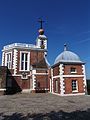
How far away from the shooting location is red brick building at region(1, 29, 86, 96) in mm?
24797

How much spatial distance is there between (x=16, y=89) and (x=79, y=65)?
1425 centimetres

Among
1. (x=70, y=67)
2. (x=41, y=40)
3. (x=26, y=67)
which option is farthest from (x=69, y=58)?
(x=41, y=40)

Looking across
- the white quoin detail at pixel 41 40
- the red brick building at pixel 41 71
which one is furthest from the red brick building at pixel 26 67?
the white quoin detail at pixel 41 40

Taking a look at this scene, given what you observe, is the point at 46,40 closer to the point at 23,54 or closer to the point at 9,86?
the point at 23,54

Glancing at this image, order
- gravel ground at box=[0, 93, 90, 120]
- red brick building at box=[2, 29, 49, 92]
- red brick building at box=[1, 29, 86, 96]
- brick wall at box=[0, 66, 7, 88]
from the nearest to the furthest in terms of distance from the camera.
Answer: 1. gravel ground at box=[0, 93, 90, 120]
2. red brick building at box=[1, 29, 86, 96]
3. brick wall at box=[0, 66, 7, 88]
4. red brick building at box=[2, 29, 49, 92]

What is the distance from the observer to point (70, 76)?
24812 mm

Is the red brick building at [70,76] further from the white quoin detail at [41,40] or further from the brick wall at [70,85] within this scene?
the white quoin detail at [41,40]

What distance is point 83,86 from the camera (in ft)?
82.6

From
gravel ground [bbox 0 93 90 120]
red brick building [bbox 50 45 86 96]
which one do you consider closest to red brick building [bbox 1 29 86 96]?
red brick building [bbox 50 45 86 96]

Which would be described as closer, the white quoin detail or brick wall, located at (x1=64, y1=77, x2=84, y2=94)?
brick wall, located at (x1=64, y1=77, x2=84, y2=94)

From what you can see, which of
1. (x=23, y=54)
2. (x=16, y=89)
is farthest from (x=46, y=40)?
(x=16, y=89)

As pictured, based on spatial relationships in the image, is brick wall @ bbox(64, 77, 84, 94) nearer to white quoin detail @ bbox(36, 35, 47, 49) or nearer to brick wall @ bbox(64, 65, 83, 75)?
brick wall @ bbox(64, 65, 83, 75)

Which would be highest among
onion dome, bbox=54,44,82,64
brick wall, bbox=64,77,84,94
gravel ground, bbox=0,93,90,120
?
onion dome, bbox=54,44,82,64

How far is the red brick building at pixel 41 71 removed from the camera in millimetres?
24797
